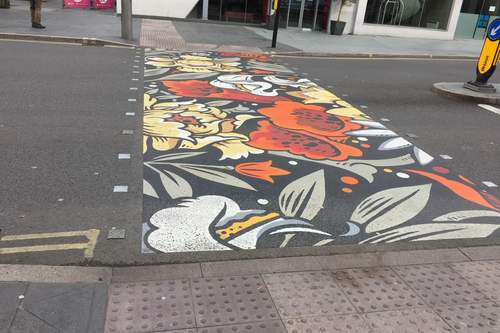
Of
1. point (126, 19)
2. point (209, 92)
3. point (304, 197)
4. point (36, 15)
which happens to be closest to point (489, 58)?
point (209, 92)

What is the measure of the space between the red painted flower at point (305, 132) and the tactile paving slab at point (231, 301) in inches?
108

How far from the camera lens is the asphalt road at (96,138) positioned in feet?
11.5

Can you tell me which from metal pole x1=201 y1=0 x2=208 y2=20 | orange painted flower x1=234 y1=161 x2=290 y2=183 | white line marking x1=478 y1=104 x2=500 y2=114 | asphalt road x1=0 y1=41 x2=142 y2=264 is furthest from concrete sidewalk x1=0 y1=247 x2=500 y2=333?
metal pole x1=201 y1=0 x2=208 y2=20

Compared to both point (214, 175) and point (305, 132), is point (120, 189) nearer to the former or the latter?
point (214, 175)

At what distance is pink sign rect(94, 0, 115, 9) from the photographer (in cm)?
2166

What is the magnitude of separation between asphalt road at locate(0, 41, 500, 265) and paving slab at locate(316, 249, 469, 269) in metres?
0.13

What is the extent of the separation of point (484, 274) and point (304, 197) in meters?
1.79

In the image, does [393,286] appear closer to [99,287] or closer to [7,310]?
[99,287]

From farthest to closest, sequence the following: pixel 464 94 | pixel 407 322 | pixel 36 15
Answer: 1. pixel 36 15
2. pixel 464 94
3. pixel 407 322

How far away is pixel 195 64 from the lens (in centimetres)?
1093

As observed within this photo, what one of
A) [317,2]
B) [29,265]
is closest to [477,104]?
[29,265]

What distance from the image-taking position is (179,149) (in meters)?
5.40

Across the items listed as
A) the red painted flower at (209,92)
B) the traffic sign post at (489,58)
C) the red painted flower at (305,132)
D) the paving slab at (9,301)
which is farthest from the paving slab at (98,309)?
the traffic sign post at (489,58)

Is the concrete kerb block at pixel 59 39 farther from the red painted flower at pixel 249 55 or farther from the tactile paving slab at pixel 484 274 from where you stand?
the tactile paving slab at pixel 484 274
